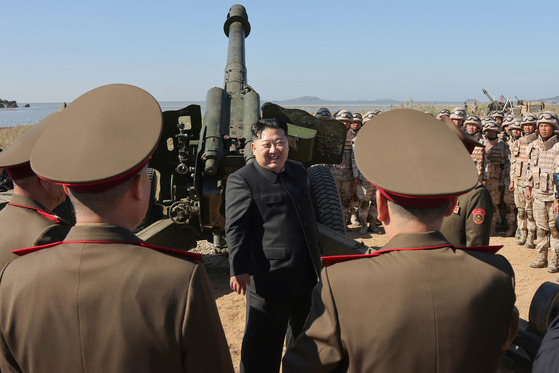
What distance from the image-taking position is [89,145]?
143 centimetres

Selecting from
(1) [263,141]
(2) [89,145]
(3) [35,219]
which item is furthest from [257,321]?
(2) [89,145]

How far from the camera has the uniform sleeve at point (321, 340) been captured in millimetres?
1484

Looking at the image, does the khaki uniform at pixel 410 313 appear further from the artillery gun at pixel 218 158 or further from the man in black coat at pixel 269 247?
the artillery gun at pixel 218 158

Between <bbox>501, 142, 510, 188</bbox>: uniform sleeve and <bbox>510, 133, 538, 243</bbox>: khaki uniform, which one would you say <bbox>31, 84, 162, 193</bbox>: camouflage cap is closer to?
<bbox>510, 133, 538, 243</bbox>: khaki uniform

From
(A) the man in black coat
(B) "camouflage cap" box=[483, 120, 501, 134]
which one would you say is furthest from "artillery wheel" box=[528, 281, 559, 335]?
(B) "camouflage cap" box=[483, 120, 501, 134]

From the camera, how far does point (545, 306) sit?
2.50 metres

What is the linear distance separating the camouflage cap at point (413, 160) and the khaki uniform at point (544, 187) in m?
6.00

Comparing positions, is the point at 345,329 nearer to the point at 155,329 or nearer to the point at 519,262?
the point at 155,329

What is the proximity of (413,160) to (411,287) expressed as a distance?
0.39m

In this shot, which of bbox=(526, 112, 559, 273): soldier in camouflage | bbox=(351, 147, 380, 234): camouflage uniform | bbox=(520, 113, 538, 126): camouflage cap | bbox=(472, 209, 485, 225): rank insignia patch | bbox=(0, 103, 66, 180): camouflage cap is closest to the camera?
bbox=(0, 103, 66, 180): camouflage cap

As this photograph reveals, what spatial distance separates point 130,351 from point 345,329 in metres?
0.62

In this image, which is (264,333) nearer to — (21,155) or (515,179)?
(21,155)

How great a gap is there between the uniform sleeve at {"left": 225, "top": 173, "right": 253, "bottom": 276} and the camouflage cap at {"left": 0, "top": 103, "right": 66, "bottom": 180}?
122 centimetres

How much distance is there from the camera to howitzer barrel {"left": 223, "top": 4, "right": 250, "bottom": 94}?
20.4 ft
